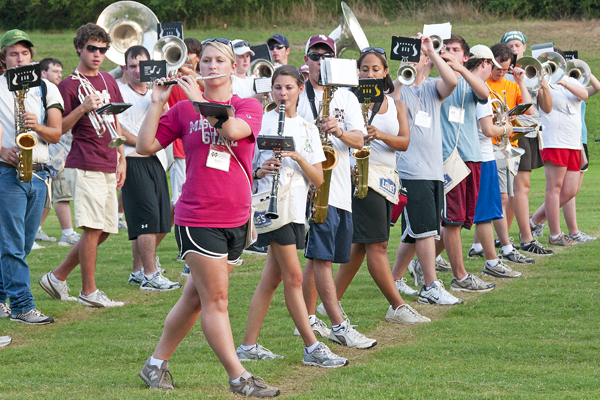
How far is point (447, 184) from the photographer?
7.48 meters

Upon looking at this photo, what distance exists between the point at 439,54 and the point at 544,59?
4007mm

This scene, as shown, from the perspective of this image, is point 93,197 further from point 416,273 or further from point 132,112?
point 416,273

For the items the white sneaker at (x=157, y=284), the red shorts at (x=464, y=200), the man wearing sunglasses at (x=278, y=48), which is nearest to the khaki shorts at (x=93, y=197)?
the white sneaker at (x=157, y=284)

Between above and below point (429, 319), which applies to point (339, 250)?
above

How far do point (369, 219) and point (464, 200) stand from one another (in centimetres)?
182

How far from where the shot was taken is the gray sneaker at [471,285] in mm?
7656

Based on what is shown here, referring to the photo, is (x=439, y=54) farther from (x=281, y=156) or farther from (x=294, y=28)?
(x=294, y=28)

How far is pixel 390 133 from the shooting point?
6281mm

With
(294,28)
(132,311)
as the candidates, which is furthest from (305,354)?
(294,28)

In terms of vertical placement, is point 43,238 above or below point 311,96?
below

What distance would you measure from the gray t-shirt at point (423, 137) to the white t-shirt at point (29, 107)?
304 cm

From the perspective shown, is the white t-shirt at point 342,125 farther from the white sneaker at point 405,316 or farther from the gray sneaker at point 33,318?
the gray sneaker at point 33,318

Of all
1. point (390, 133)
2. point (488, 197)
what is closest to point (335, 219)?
point (390, 133)

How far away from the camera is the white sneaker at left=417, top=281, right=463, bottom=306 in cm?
709
